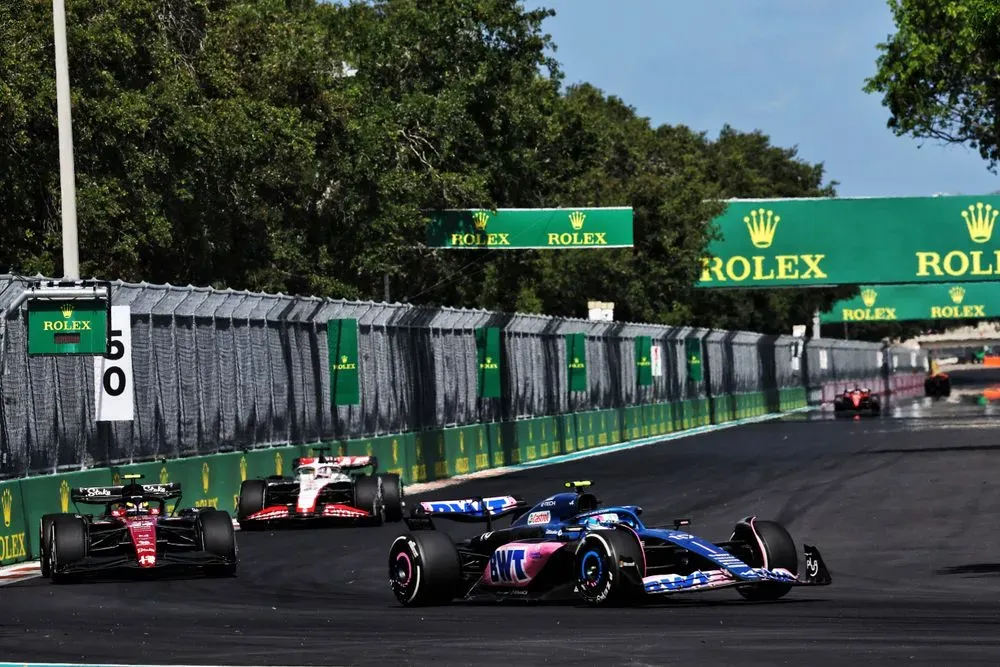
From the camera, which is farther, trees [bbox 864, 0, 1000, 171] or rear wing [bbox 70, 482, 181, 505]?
trees [bbox 864, 0, 1000, 171]

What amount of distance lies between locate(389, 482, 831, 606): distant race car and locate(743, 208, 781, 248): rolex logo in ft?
141

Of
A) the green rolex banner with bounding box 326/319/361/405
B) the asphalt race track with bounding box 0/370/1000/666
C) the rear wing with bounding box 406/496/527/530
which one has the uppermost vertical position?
the green rolex banner with bounding box 326/319/361/405

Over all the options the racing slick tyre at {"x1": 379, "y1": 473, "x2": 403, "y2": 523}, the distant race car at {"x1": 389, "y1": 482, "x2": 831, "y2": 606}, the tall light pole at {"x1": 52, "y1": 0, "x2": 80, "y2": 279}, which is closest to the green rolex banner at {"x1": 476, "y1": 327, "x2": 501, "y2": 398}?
the racing slick tyre at {"x1": 379, "y1": 473, "x2": 403, "y2": 523}

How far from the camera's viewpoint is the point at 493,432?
40.5 m

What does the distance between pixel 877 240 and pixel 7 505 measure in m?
40.3

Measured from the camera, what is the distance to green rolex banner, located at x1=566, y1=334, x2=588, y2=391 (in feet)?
156

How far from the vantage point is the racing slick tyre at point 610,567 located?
13.3 metres

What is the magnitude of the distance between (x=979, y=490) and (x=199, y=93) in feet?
61.8

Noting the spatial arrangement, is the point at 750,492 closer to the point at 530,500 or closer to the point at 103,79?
the point at 530,500

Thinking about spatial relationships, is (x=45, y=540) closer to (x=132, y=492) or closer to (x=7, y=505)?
(x=132, y=492)

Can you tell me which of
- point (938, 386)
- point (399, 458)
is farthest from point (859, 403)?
point (399, 458)

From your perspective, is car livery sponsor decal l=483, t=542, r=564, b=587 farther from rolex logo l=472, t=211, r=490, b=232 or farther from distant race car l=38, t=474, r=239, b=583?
rolex logo l=472, t=211, r=490, b=232

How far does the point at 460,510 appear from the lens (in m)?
14.9

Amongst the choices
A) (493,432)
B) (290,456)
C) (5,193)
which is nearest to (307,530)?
(290,456)
